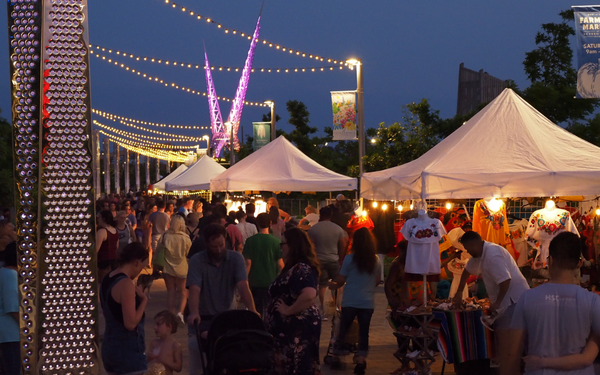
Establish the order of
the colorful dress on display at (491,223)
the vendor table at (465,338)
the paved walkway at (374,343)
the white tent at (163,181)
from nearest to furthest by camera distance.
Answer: the vendor table at (465,338) → the paved walkway at (374,343) → the colorful dress on display at (491,223) → the white tent at (163,181)

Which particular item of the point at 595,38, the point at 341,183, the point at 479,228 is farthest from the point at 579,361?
the point at 341,183

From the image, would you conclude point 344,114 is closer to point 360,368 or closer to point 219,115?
point 360,368

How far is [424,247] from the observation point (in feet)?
26.3

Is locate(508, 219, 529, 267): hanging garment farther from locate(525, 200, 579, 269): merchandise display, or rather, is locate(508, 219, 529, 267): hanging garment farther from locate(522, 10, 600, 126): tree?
locate(522, 10, 600, 126): tree

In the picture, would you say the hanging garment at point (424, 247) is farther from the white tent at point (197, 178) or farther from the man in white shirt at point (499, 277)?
the white tent at point (197, 178)

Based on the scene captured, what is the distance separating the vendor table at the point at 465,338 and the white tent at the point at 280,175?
859cm

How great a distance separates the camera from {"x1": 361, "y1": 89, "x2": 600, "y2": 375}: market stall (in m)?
8.02

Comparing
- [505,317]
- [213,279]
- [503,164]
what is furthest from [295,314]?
[503,164]

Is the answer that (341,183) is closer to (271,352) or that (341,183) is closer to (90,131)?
(271,352)

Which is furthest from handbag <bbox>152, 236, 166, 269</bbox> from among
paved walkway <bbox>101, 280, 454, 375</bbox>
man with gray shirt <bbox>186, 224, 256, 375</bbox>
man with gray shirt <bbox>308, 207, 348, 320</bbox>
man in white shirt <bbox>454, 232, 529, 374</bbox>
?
man in white shirt <bbox>454, 232, 529, 374</bbox>

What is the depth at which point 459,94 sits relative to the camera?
4581 centimetres

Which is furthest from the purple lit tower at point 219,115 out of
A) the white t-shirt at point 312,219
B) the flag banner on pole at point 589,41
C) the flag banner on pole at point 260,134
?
the flag banner on pole at point 589,41

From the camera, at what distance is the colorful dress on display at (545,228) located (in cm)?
993

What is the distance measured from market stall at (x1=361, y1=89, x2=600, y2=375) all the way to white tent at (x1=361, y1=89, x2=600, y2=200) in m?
0.01
